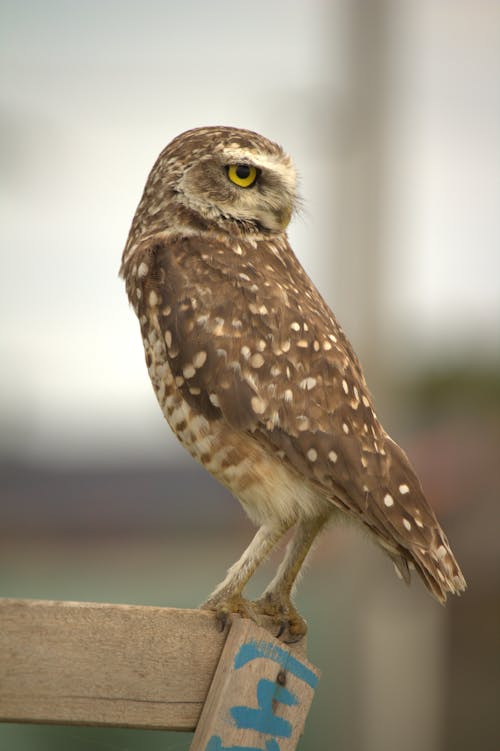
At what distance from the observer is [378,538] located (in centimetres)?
300

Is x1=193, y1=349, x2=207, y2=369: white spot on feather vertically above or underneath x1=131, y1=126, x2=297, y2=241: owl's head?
underneath

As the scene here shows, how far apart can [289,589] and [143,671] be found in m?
0.74

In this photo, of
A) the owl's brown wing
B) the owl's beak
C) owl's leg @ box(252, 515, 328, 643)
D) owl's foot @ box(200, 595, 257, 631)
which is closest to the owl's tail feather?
the owl's brown wing

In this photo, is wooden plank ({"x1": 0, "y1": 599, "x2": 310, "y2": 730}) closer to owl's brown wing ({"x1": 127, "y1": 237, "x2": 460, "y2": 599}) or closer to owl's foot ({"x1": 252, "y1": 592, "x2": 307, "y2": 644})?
owl's foot ({"x1": 252, "y1": 592, "x2": 307, "y2": 644})

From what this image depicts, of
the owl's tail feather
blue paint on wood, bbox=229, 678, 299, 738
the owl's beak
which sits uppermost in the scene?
the owl's beak

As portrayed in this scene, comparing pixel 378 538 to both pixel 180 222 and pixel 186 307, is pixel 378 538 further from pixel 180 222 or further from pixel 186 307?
pixel 180 222

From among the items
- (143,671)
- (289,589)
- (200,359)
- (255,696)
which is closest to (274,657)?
(255,696)

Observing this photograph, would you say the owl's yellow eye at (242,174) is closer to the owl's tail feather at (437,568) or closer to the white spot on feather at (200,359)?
the white spot on feather at (200,359)

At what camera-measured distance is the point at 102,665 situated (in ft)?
7.79

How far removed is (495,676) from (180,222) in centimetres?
516

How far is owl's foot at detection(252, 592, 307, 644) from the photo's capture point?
289 centimetres

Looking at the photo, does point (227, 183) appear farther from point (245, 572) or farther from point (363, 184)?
point (363, 184)

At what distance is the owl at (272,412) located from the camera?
2973 mm

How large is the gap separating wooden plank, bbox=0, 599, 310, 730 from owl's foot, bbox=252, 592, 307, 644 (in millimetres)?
416
